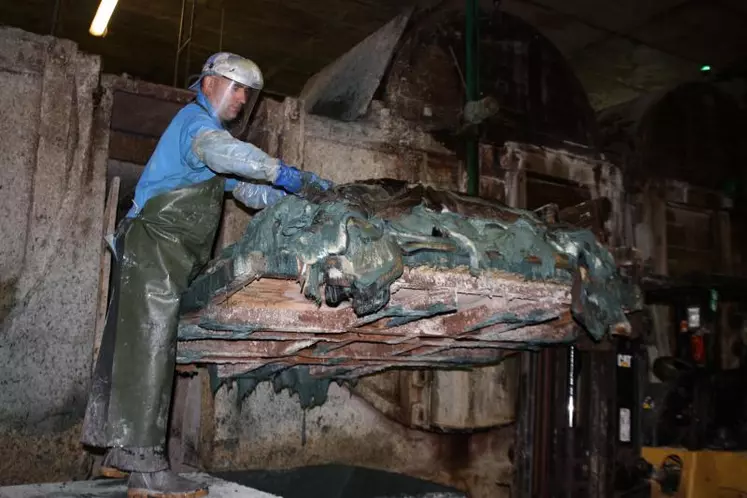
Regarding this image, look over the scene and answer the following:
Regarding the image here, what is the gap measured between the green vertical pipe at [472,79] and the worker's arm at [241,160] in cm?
301

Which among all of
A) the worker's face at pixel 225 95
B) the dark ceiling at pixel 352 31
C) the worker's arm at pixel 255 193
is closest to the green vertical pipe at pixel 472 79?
the dark ceiling at pixel 352 31

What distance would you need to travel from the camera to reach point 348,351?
444 centimetres

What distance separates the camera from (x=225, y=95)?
3426mm

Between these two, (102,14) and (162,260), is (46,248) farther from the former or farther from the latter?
(102,14)

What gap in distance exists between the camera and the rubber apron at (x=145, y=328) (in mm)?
3150

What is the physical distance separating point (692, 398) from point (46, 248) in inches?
221

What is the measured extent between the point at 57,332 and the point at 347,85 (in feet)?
10.2

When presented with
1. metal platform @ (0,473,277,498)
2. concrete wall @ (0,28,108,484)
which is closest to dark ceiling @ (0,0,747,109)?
concrete wall @ (0,28,108,484)

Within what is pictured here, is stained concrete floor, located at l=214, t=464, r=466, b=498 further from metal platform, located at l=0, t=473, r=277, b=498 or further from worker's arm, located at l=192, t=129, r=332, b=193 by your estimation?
worker's arm, located at l=192, t=129, r=332, b=193

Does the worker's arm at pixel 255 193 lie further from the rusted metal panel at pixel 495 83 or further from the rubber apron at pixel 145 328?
the rusted metal panel at pixel 495 83

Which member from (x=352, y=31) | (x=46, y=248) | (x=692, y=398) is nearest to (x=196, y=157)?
(x=46, y=248)

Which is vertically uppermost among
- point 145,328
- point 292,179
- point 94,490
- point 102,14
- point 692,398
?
point 102,14

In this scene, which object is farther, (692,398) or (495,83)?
(495,83)

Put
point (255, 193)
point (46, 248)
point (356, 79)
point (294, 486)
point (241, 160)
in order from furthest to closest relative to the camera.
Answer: point (356, 79) → point (294, 486) → point (46, 248) → point (255, 193) → point (241, 160)
